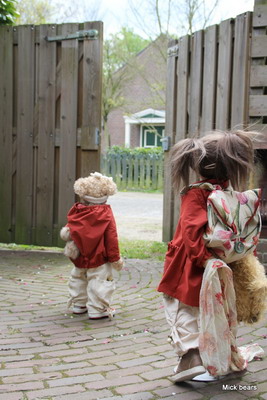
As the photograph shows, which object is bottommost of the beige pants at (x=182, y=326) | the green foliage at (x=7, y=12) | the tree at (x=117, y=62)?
the beige pants at (x=182, y=326)

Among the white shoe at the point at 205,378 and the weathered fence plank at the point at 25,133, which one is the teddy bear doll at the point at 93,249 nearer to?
the white shoe at the point at 205,378

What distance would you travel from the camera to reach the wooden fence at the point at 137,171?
21391 millimetres

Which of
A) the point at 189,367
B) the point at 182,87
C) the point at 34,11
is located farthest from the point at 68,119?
the point at 34,11

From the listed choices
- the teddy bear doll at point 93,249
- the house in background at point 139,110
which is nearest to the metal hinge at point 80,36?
the teddy bear doll at point 93,249

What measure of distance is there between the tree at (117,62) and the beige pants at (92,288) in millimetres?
24381

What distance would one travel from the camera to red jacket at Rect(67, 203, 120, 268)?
429cm

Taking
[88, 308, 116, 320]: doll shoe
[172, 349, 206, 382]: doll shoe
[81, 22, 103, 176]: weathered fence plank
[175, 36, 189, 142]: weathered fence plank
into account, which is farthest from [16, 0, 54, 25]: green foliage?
[172, 349, 206, 382]: doll shoe

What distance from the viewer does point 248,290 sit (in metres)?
2.92

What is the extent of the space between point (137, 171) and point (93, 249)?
1745cm

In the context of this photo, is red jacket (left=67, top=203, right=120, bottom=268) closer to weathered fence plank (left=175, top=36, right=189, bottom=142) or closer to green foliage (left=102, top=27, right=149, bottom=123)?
weathered fence plank (left=175, top=36, right=189, bottom=142)

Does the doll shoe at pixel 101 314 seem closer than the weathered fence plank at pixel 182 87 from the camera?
Yes

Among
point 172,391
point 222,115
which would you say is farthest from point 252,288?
point 222,115

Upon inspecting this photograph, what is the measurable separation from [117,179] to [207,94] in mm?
15655

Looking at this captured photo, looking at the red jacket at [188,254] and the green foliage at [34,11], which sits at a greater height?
the green foliage at [34,11]
